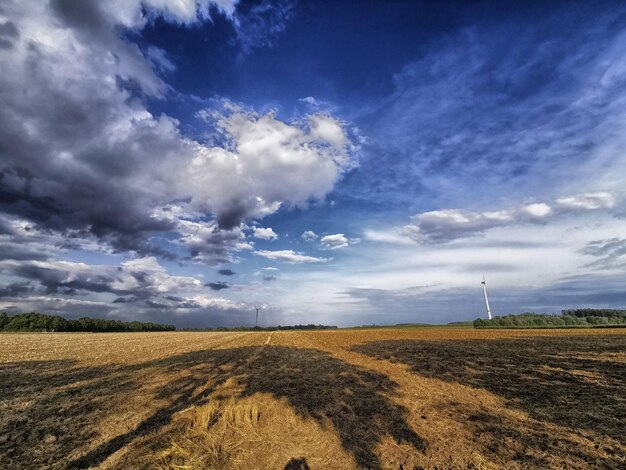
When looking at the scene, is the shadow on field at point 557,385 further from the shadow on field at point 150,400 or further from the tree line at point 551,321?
the tree line at point 551,321

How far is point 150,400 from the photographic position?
1252cm

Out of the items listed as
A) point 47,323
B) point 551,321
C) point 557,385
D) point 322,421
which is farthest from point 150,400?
Answer: point 47,323

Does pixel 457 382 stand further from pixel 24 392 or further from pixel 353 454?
pixel 24 392

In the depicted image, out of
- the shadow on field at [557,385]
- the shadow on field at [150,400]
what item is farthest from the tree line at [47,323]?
the shadow on field at [557,385]

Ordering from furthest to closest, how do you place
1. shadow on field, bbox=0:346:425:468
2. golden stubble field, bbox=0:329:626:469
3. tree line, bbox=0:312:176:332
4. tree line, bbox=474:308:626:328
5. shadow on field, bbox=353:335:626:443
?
tree line, bbox=0:312:176:332, tree line, bbox=474:308:626:328, shadow on field, bbox=353:335:626:443, shadow on field, bbox=0:346:425:468, golden stubble field, bbox=0:329:626:469

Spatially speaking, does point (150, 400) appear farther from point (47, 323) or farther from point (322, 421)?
point (47, 323)

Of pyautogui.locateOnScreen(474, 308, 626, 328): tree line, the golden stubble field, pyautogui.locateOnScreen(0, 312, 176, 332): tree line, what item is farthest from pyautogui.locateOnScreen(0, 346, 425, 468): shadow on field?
pyautogui.locateOnScreen(0, 312, 176, 332): tree line

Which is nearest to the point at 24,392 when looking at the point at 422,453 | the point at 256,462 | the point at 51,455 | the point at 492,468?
the point at 51,455

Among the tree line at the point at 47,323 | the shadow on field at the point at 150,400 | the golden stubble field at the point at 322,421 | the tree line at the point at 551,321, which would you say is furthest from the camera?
the tree line at the point at 47,323

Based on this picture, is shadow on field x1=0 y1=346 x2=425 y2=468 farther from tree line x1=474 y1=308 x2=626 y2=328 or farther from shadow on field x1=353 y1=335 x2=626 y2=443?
tree line x1=474 y1=308 x2=626 y2=328

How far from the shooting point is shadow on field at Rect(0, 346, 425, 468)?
26.6ft

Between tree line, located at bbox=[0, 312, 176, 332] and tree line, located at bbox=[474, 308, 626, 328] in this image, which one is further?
tree line, located at bbox=[0, 312, 176, 332]

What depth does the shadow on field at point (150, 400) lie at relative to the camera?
809 cm

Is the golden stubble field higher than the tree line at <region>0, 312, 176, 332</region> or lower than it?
lower
